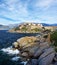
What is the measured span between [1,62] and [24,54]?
9.31 m

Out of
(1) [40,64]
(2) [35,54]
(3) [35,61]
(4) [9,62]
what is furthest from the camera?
(2) [35,54]

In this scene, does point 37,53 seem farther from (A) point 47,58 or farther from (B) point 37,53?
(A) point 47,58

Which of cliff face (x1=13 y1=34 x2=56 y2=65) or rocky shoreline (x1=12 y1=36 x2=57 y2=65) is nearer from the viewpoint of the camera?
rocky shoreline (x1=12 y1=36 x2=57 y2=65)

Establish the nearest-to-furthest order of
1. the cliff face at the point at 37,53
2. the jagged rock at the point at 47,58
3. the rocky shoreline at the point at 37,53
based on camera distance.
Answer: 1. the jagged rock at the point at 47,58
2. the rocky shoreline at the point at 37,53
3. the cliff face at the point at 37,53

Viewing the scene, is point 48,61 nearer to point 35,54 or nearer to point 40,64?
point 40,64

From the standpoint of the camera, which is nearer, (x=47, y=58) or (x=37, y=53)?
(x=47, y=58)

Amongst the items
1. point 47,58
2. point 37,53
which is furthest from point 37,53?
point 47,58

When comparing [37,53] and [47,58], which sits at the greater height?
[47,58]

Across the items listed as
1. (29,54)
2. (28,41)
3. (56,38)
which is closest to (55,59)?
(29,54)

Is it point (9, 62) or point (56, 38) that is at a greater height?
point (56, 38)

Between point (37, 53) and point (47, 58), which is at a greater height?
point (47, 58)

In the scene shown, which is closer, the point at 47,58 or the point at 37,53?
the point at 47,58

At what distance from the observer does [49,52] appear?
41.1 m

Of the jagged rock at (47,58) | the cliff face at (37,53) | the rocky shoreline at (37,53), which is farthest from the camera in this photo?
the cliff face at (37,53)
